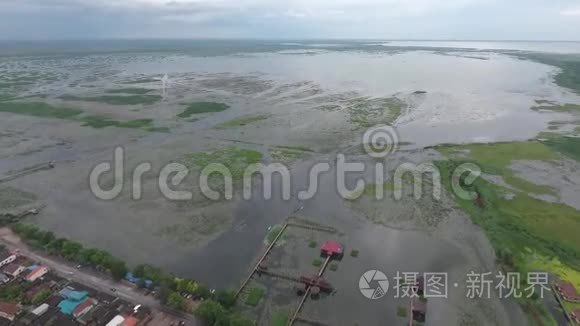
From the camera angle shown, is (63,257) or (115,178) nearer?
(63,257)

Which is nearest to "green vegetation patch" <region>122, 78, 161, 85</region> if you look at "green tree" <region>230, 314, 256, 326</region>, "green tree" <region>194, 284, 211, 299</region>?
"green tree" <region>194, 284, 211, 299</region>

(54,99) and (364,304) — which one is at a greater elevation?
(54,99)

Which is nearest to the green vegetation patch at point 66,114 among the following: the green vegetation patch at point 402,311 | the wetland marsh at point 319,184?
the wetland marsh at point 319,184

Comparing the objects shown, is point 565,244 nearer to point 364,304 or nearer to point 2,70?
point 364,304

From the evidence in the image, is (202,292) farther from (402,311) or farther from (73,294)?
(402,311)

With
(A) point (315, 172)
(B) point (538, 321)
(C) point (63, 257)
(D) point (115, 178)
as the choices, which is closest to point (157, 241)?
(C) point (63, 257)

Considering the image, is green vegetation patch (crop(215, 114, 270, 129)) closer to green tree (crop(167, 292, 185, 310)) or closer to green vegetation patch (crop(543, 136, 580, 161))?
green tree (crop(167, 292, 185, 310))

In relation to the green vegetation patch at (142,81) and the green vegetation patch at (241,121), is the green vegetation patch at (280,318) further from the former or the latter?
the green vegetation patch at (142,81)
